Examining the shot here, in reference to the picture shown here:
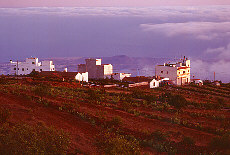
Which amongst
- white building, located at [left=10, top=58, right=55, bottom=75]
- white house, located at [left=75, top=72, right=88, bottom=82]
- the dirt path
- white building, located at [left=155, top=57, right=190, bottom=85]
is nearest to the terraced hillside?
the dirt path

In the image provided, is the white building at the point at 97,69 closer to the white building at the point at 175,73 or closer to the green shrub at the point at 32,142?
the white building at the point at 175,73

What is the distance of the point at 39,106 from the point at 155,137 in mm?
8125

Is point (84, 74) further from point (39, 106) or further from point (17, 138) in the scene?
point (17, 138)

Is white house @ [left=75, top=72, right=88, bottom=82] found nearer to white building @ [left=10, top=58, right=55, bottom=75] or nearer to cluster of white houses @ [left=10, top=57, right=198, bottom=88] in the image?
cluster of white houses @ [left=10, top=57, right=198, bottom=88]

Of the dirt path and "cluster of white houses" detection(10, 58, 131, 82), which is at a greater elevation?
"cluster of white houses" detection(10, 58, 131, 82)

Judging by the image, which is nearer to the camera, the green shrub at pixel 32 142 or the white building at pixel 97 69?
the green shrub at pixel 32 142

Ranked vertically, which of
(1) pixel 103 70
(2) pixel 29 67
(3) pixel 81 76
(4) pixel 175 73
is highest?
(2) pixel 29 67

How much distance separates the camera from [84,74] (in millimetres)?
54812

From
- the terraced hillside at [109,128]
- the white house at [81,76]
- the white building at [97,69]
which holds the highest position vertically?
the white building at [97,69]

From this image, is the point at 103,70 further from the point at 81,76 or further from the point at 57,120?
the point at 57,120

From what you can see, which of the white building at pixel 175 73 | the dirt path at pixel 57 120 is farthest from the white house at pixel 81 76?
the dirt path at pixel 57 120

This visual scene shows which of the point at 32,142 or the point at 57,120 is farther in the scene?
the point at 57,120

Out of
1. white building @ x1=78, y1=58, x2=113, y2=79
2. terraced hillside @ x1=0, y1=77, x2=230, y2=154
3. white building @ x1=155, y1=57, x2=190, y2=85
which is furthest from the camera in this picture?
white building @ x1=78, y1=58, x2=113, y2=79

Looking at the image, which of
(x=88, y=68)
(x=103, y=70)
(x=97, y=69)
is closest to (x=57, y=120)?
(x=103, y=70)
